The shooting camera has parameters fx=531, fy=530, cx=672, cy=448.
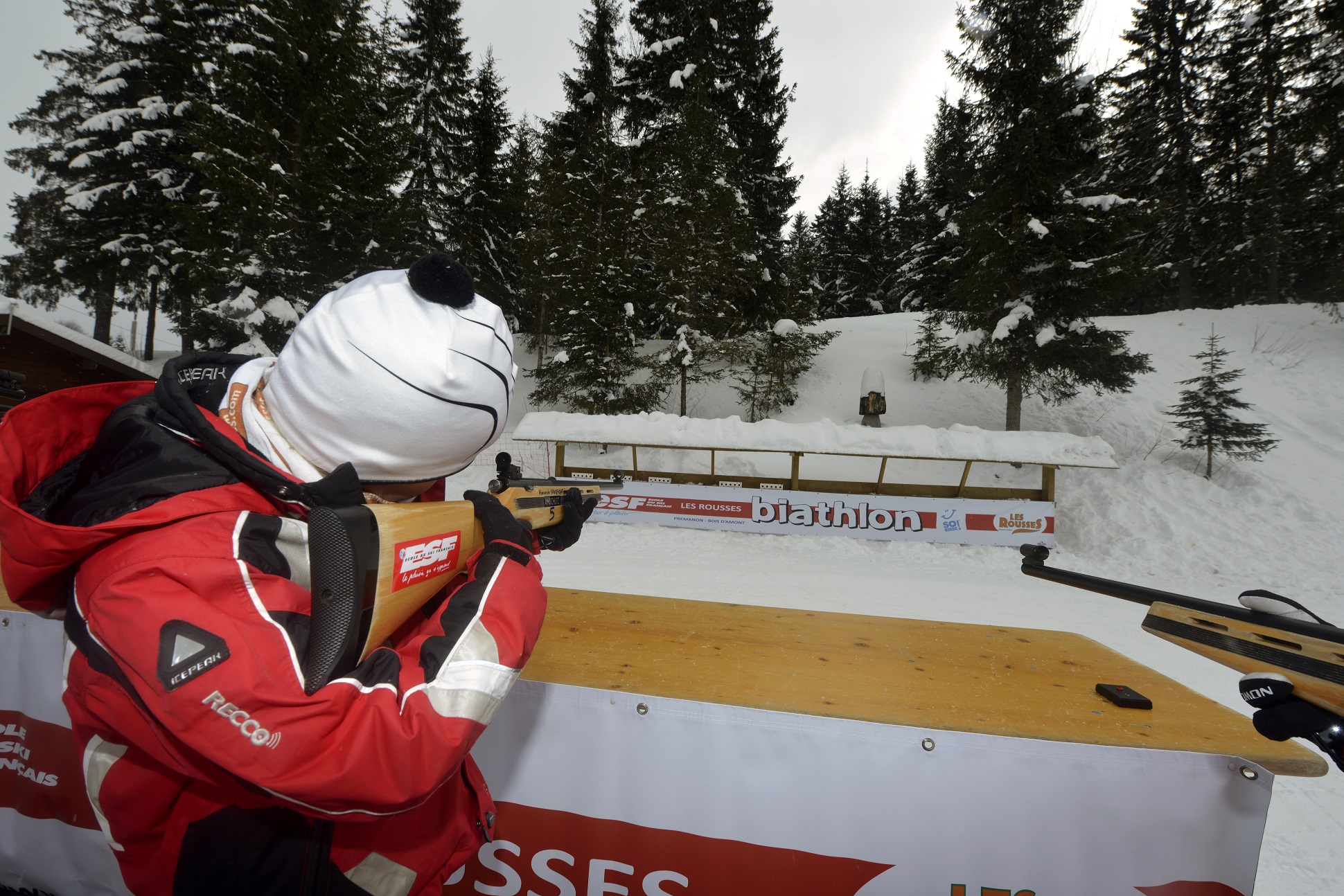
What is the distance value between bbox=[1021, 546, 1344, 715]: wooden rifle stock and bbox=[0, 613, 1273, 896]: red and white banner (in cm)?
28

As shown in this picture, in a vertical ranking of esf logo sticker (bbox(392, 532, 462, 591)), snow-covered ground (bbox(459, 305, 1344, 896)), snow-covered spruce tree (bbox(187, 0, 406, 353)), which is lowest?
snow-covered ground (bbox(459, 305, 1344, 896))

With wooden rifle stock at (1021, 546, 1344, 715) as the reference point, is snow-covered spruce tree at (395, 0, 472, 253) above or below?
above

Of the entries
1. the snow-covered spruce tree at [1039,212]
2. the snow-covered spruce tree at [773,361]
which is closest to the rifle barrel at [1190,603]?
the snow-covered spruce tree at [1039,212]

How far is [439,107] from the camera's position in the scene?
795 inches

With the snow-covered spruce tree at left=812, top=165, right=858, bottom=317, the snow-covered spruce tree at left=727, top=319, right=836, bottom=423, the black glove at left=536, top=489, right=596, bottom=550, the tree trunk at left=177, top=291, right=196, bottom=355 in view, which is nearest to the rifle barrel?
the black glove at left=536, top=489, right=596, bottom=550

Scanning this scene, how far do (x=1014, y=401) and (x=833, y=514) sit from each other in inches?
252

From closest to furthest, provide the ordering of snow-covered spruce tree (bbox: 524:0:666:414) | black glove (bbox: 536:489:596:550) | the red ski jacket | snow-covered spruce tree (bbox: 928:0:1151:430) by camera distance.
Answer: the red ski jacket → black glove (bbox: 536:489:596:550) → snow-covered spruce tree (bbox: 928:0:1151:430) → snow-covered spruce tree (bbox: 524:0:666:414)

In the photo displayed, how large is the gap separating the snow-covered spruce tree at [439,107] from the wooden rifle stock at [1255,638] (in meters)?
21.9

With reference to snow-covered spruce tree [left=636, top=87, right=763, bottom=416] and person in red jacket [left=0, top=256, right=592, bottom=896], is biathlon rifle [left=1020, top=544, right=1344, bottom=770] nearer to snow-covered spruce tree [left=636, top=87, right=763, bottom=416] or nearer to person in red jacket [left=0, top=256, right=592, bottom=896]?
person in red jacket [left=0, top=256, right=592, bottom=896]

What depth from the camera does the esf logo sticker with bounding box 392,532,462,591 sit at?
115 cm

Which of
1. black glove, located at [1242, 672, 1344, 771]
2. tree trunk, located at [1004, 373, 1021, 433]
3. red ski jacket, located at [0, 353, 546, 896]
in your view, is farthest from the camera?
tree trunk, located at [1004, 373, 1021, 433]

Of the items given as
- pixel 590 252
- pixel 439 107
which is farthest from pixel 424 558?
pixel 439 107

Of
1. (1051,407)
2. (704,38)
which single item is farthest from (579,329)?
(1051,407)

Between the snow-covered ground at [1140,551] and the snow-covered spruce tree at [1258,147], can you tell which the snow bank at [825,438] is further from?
the snow-covered spruce tree at [1258,147]
